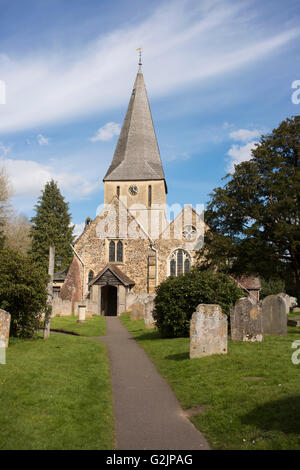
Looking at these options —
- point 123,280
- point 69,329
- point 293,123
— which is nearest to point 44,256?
point 123,280

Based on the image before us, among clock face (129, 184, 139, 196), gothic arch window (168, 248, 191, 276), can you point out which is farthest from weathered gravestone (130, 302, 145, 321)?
clock face (129, 184, 139, 196)

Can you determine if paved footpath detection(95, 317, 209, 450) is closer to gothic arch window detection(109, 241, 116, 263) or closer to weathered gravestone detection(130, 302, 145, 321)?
weathered gravestone detection(130, 302, 145, 321)

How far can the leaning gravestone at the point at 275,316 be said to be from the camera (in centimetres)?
1527

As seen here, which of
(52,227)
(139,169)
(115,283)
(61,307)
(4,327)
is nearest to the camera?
(4,327)

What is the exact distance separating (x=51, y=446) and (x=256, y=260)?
1959cm

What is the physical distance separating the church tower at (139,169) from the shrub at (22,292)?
30886 mm

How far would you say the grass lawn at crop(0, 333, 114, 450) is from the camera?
5242 mm

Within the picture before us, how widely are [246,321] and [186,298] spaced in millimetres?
2741

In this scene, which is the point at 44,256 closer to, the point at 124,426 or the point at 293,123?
the point at 293,123

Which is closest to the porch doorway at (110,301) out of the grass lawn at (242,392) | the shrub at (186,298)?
the shrub at (186,298)

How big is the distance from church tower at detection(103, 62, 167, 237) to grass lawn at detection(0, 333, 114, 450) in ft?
114

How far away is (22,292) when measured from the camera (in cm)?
1399

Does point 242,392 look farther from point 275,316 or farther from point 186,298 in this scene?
point 275,316

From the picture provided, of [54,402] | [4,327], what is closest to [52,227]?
[4,327]
